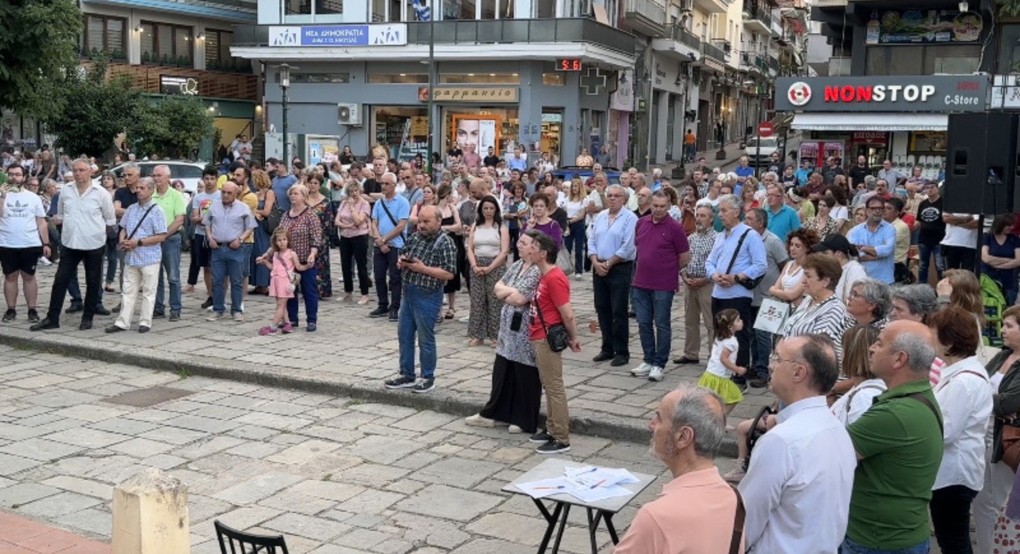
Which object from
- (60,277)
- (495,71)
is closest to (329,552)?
(60,277)

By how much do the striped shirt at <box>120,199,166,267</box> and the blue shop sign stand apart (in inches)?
901

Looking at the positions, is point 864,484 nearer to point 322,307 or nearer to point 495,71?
point 322,307

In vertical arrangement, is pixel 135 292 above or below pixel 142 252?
below

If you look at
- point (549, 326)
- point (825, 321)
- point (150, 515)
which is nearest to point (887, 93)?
point (549, 326)

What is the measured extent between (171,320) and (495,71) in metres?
22.4

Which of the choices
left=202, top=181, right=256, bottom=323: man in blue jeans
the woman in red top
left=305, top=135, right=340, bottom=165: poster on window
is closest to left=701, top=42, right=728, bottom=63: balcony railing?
left=305, top=135, right=340, bottom=165: poster on window

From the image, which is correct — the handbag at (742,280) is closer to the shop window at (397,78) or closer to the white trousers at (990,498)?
the white trousers at (990,498)

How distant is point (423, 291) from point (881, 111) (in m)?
23.1

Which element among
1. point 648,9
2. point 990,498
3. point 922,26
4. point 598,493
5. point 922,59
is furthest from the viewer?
point 648,9

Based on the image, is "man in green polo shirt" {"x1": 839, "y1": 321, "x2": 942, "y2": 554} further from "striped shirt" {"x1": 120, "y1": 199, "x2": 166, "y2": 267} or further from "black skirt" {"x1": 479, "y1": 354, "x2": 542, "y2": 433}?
"striped shirt" {"x1": 120, "y1": 199, "x2": 166, "y2": 267}

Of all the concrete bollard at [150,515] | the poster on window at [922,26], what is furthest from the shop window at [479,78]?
the concrete bollard at [150,515]

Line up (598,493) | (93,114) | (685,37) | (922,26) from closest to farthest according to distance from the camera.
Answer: (598,493)
(922,26)
(93,114)
(685,37)

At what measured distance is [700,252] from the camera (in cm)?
960

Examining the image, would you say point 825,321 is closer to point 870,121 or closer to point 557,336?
point 557,336
